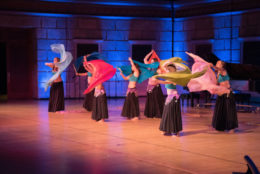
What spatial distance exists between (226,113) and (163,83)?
6.03 feet

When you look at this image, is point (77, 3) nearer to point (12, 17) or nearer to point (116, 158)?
point (12, 17)

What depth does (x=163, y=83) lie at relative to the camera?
29.2 ft

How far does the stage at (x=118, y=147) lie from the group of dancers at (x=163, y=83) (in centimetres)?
31

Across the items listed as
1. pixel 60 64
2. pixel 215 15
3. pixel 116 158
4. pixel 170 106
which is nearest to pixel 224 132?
pixel 170 106

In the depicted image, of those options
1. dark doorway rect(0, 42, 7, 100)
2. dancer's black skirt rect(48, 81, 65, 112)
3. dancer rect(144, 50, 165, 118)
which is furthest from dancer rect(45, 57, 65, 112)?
dark doorway rect(0, 42, 7, 100)

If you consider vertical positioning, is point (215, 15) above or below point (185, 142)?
above

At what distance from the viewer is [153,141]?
8453 millimetres

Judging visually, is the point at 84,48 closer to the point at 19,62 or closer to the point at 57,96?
the point at 19,62

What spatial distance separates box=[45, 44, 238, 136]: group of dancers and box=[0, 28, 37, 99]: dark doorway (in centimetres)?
624

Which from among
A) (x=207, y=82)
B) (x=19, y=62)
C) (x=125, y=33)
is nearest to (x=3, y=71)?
(x=19, y=62)

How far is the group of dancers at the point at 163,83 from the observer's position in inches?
352

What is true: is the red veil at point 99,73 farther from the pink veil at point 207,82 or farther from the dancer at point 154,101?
the pink veil at point 207,82

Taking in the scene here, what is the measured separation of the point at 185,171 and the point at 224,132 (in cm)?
392

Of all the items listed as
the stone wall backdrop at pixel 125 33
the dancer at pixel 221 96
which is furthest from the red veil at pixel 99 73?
the stone wall backdrop at pixel 125 33
